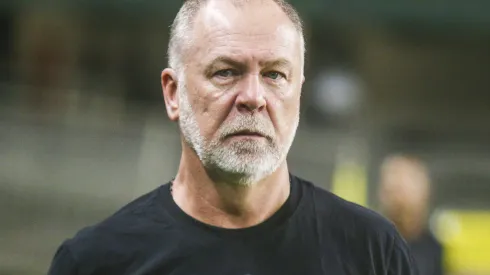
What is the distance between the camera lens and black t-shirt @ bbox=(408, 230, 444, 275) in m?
5.25

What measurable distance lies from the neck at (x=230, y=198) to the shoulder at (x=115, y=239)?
0.08 m

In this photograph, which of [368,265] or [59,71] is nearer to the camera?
[368,265]

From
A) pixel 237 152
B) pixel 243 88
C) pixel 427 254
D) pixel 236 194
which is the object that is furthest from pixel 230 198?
pixel 427 254

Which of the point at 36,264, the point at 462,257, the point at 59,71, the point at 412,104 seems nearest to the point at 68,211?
the point at 36,264

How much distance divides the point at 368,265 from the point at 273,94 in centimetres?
45

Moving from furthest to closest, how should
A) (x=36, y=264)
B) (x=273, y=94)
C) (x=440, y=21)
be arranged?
(x=440, y=21), (x=36, y=264), (x=273, y=94)

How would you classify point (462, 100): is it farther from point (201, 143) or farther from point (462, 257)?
point (201, 143)

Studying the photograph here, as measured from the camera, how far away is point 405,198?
5.17 m

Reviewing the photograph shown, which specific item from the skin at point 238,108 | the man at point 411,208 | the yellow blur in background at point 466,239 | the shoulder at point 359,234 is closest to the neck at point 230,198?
the skin at point 238,108

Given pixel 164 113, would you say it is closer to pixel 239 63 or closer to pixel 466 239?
pixel 466 239

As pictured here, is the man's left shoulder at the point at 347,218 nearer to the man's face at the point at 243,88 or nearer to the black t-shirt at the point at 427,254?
the man's face at the point at 243,88

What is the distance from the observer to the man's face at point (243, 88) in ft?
7.23

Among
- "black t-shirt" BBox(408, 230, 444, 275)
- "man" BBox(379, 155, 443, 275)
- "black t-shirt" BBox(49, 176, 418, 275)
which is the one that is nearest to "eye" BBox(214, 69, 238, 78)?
"black t-shirt" BBox(49, 176, 418, 275)

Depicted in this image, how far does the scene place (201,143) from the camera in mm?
2289
